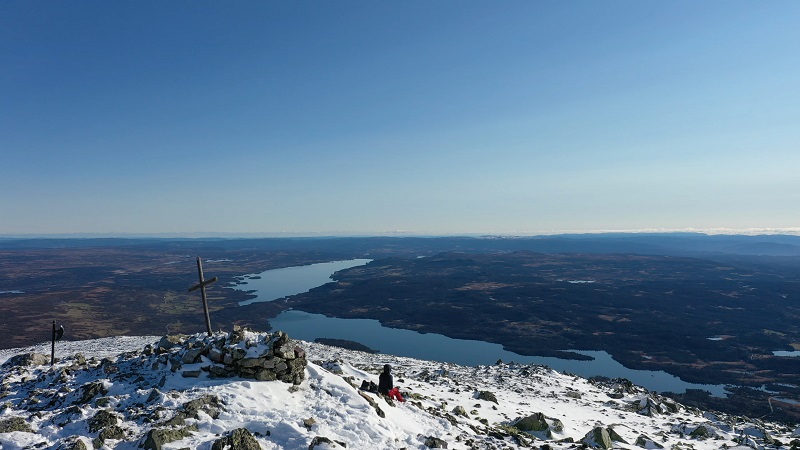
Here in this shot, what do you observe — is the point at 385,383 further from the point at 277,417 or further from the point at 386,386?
the point at 277,417

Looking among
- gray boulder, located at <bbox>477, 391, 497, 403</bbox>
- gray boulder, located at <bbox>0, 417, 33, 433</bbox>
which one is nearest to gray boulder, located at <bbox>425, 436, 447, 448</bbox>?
gray boulder, located at <bbox>477, 391, 497, 403</bbox>

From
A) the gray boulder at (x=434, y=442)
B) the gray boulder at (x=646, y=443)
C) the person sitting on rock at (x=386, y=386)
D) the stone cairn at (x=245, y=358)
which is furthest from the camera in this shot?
the gray boulder at (x=646, y=443)

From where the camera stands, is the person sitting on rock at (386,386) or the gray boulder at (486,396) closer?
the person sitting on rock at (386,386)

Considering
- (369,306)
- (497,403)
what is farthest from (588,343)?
(497,403)

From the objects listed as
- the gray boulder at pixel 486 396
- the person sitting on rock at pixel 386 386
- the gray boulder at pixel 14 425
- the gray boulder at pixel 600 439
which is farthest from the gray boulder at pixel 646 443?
the gray boulder at pixel 14 425

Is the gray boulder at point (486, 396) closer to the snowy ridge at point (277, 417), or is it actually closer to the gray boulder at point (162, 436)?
the snowy ridge at point (277, 417)

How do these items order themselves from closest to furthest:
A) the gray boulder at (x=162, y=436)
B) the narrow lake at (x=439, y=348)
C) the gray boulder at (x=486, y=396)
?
the gray boulder at (x=162, y=436) → the gray boulder at (x=486, y=396) → the narrow lake at (x=439, y=348)

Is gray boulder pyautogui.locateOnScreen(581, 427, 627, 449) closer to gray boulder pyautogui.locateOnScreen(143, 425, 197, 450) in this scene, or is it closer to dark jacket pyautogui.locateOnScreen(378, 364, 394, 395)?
dark jacket pyautogui.locateOnScreen(378, 364, 394, 395)

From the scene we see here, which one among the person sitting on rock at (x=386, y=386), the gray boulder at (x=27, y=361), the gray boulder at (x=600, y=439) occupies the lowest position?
the gray boulder at (x=600, y=439)
